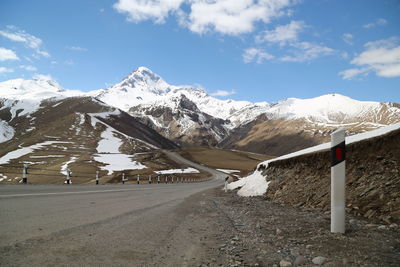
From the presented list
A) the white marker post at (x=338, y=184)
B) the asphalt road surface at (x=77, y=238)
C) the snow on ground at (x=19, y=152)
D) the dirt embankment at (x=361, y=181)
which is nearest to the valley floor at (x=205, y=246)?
the asphalt road surface at (x=77, y=238)

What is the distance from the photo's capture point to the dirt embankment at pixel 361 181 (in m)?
6.45

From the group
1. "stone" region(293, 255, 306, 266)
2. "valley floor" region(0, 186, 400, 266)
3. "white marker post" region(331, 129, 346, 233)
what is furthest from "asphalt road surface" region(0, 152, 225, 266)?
"white marker post" region(331, 129, 346, 233)

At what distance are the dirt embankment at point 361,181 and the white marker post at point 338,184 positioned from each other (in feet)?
4.05

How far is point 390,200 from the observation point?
6270 millimetres

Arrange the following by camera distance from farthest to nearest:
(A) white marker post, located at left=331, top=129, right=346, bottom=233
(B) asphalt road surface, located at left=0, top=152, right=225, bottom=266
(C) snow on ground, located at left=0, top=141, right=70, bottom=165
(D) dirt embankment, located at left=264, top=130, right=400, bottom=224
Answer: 1. (C) snow on ground, located at left=0, top=141, right=70, bottom=165
2. (D) dirt embankment, located at left=264, top=130, right=400, bottom=224
3. (A) white marker post, located at left=331, top=129, right=346, bottom=233
4. (B) asphalt road surface, located at left=0, top=152, right=225, bottom=266

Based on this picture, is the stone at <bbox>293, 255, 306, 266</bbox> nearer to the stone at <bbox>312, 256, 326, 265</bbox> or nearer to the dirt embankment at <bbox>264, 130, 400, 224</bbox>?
the stone at <bbox>312, 256, 326, 265</bbox>

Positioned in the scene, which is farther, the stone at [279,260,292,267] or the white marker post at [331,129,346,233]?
the white marker post at [331,129,346,233]

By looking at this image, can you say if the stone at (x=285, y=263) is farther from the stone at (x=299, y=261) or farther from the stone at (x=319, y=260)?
the stone at (x=319, y=260)

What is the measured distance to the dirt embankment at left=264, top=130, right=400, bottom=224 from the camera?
6453 mm

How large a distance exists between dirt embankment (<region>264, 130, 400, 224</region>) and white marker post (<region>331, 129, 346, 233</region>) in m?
1.23

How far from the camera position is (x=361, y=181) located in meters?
7.77

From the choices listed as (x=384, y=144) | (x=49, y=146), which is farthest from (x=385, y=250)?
(x=49, y=146)

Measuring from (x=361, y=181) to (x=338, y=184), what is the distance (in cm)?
304

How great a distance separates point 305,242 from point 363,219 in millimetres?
2209
